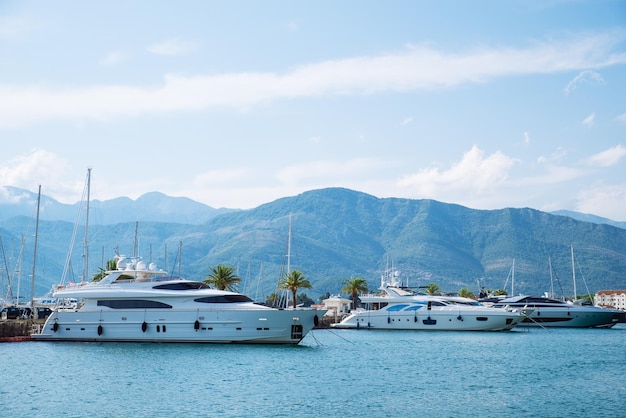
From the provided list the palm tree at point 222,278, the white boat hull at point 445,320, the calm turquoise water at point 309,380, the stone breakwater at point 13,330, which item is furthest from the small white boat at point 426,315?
the stone breakwater at point 13,330

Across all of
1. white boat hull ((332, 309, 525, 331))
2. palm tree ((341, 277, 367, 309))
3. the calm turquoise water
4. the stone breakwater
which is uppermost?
palm tree ((341, 277, 367, 309))

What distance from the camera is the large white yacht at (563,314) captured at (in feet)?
293

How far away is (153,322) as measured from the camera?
50719 millimetres

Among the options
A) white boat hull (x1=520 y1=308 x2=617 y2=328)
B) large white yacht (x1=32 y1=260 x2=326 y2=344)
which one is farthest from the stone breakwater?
white boat hull (x1=520 y1=308 x2=617 y2=328)

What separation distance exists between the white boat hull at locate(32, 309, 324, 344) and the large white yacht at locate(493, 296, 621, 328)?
44366 mm

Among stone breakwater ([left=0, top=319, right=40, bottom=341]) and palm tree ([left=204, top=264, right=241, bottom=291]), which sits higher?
palm tree ([left=204, top=264, right=241, bottom=291])

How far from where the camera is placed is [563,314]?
8944 cm

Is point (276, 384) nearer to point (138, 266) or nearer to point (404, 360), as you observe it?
point (404, 360)

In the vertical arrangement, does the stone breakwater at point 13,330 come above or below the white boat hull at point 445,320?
below

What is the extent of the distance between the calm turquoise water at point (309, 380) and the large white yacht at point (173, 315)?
1.00 meters

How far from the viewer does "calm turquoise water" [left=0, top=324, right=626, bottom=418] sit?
1145 inches

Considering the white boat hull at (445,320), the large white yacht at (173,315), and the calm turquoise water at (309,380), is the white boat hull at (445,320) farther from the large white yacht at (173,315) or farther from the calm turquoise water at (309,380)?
the large white yacht at (173,315)

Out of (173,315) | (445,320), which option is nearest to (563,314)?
(445,320)

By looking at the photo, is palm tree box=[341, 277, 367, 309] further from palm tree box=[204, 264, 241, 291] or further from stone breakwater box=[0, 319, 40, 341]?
stone breakwater box=[0, 319, 40, 341]
